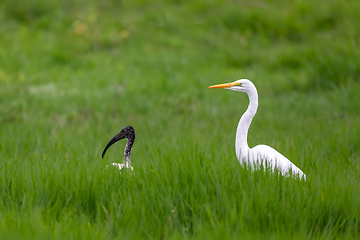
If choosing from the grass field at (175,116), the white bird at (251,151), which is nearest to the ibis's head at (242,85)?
the white bird at (251,151)

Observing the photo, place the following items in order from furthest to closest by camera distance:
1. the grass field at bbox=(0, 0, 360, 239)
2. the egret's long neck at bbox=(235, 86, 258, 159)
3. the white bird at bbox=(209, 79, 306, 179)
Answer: the egret's long neck at bbox=(235, 86, 258, 159) → the white bird at bbox=(209, 79, 306, 179) → the grass field at bbox=(0, 0, 360, 239)

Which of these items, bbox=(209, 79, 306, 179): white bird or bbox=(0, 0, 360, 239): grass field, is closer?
bbox=(0, 0, 360, 239): grass field

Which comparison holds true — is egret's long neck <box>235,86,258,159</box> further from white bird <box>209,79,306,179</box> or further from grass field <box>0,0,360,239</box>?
grass field <box>0,0,360,239</box>

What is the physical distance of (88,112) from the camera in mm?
8828

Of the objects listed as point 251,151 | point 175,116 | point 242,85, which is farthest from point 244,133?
point 175,116

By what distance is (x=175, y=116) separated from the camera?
828 centimetres

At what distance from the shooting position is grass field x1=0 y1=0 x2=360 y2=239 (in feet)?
10.6

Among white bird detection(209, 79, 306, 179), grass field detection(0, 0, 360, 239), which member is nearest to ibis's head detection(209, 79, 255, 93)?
white bird detection(209, 79, 306, 179)

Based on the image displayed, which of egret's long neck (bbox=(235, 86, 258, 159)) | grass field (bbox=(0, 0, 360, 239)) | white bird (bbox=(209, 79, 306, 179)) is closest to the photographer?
grass field (bbox=(0, 0, 360, 239))

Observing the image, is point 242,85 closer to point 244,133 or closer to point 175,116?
point 244,133

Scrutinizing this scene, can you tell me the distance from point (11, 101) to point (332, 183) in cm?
662

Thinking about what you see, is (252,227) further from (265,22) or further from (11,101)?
(265,22)

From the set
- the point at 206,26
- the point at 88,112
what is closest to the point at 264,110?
the point at 88,112

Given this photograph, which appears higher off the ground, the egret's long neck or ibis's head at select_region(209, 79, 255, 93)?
ibis's head at select_region(209, 79, 255, 93)
